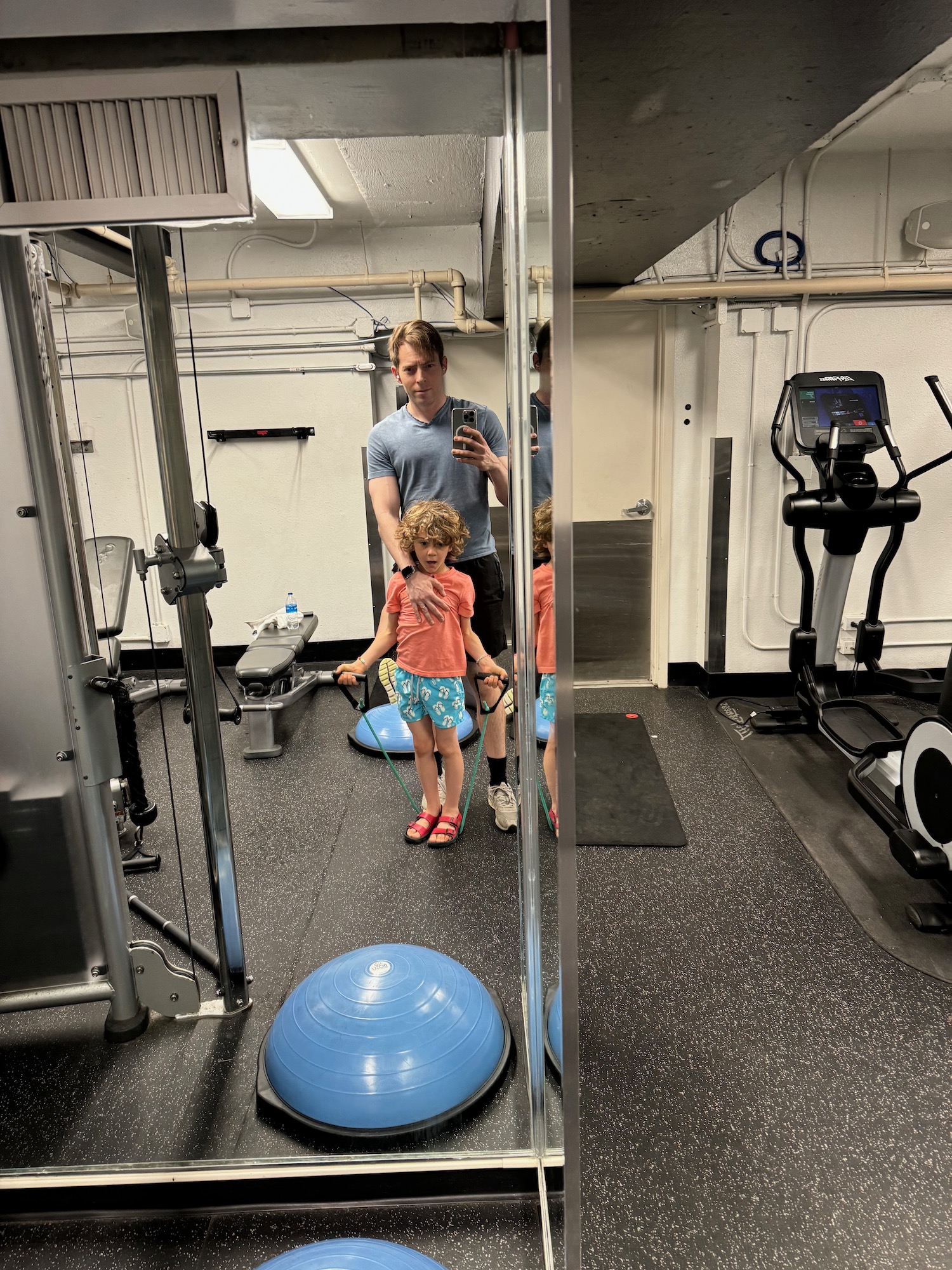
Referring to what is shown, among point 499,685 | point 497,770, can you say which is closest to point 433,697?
point 497,770

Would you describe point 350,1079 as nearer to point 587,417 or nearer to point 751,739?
point 751,739

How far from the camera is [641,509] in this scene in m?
4.39

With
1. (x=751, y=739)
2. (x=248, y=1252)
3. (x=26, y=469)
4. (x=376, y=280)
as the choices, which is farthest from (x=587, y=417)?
(x=248, y=1252)

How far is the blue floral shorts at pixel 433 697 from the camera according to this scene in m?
2.44

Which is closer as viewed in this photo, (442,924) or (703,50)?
(703,50)

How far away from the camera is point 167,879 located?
8.29 ft

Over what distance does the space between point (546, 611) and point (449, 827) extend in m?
1.76

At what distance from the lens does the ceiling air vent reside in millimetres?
1184

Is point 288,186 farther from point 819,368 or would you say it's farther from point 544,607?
point 819,368

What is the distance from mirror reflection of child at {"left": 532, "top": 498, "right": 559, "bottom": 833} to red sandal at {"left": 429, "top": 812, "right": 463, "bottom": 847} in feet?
5.25

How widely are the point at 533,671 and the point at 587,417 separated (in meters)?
3.34

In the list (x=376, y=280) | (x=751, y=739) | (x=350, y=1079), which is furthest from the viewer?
(x=751, y=739)

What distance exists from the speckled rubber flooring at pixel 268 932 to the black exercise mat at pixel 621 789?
505 mm

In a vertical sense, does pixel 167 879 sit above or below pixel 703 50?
below
